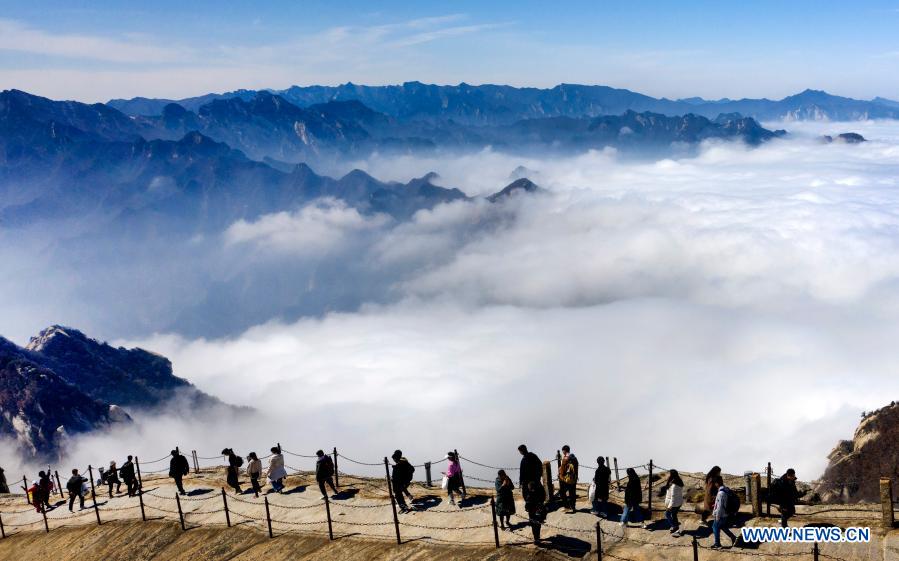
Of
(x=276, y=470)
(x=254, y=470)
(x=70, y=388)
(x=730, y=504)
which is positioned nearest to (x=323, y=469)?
(x=276, y=470)

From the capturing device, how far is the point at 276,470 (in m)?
30.3

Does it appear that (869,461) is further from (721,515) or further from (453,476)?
(453,476)

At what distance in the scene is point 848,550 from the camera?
18.9 m

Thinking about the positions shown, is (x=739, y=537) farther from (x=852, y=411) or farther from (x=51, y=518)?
(x=852, y=411)

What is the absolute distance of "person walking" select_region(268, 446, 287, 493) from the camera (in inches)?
1177

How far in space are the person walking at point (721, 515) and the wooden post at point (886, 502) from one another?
4477 mm

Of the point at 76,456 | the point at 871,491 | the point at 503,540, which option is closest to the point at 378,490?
the point at 503,540

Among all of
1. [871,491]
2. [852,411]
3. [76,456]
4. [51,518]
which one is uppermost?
[51,518]

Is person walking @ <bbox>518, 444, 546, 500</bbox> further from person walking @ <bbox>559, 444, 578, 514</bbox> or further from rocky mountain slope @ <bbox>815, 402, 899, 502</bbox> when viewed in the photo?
rocky mountain slope @ <bbox>815, 402, 899, 502</bbox>

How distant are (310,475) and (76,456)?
4378 inches

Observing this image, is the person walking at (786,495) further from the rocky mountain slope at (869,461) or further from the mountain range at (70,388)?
the mountain range at (70,388)

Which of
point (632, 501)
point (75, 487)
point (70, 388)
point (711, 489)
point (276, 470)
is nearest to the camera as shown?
point (711, 489)

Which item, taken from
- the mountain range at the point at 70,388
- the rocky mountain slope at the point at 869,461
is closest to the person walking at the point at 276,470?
the rocky mountain slope at the point at 869,461

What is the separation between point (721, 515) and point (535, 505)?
5.78 m
